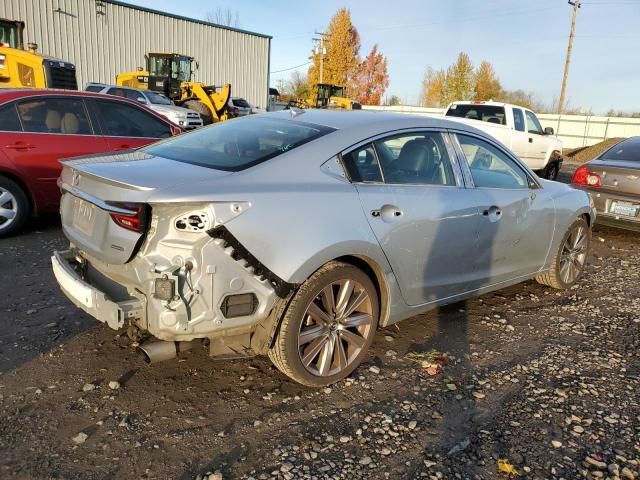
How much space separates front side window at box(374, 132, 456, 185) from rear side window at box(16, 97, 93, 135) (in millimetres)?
4647

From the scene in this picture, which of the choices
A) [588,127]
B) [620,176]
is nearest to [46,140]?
[620,176]

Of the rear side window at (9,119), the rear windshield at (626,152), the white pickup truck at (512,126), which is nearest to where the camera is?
the rear side window at (9,119)

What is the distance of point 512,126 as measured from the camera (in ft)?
42.2

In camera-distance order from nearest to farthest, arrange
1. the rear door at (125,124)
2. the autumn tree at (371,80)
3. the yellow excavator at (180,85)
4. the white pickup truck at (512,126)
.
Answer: the rear door at (125,124) < the white pickup truck at (512,126) < the yellow excavator at (180,85) < the autumn tree at (371,80)

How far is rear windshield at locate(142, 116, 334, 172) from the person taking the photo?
3.14 m

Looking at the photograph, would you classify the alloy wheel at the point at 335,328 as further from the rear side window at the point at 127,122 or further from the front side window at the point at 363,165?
the rear side window at the point at 127,122

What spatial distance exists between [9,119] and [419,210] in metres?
5.06

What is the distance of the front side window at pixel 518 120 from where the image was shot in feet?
42.8

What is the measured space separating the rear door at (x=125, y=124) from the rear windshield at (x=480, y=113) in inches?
323

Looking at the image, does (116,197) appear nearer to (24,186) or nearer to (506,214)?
(506,214)

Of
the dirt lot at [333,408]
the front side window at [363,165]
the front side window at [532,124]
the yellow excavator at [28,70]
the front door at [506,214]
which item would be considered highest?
the yellow excavator at [28,70]

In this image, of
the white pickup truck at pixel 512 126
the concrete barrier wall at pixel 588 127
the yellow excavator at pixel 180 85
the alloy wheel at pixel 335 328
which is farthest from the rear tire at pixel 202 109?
the alloy wheel at pixel 335 328

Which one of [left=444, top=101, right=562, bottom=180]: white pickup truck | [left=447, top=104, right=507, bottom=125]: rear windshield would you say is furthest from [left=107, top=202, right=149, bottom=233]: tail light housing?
[left=447, top=104, right=507, bottom=125]: rear windshield

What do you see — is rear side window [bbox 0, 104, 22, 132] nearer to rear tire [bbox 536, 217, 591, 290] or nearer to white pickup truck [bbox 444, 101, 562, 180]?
rear tire [bbox 536, 217, 591, 290]
